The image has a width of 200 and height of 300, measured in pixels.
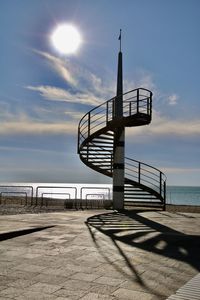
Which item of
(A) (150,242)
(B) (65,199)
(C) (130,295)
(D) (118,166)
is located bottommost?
(C) (130,295)

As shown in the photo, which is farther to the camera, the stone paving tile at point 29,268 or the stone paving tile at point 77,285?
the stone paving tile at point 29,268

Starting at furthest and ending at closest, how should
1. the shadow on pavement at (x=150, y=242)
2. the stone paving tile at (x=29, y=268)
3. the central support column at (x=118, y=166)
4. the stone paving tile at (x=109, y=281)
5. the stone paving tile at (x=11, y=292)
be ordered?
the central support column at (x=118, y=166) < the shadow on pavement at (x=150, y=242) < the stone paving tile at (x=29, y=268) < the stone paving tile at (x=109, y=281) < the stone paving tile at (x=11, y=292)

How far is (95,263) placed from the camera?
6105mm

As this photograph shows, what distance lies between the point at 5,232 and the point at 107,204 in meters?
12.4

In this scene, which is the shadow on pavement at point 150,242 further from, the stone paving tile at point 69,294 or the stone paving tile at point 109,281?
the stone paving tile at point 69,294

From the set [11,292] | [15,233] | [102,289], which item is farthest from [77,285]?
[15,233]

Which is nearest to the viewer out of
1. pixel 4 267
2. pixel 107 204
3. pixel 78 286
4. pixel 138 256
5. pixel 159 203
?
pixel 78 286

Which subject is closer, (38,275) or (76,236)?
(38,275)

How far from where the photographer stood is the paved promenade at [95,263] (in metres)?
4.66

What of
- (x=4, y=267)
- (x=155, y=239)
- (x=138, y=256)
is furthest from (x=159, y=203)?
(x=4, y=267)

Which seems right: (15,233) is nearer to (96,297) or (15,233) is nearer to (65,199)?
(96,297)

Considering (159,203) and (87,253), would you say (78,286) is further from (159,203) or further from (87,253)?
(159,203)

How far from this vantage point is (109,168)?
19438mm

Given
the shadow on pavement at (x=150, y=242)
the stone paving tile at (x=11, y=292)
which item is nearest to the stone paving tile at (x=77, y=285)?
the stone paving tile at (x=11, y=292)
